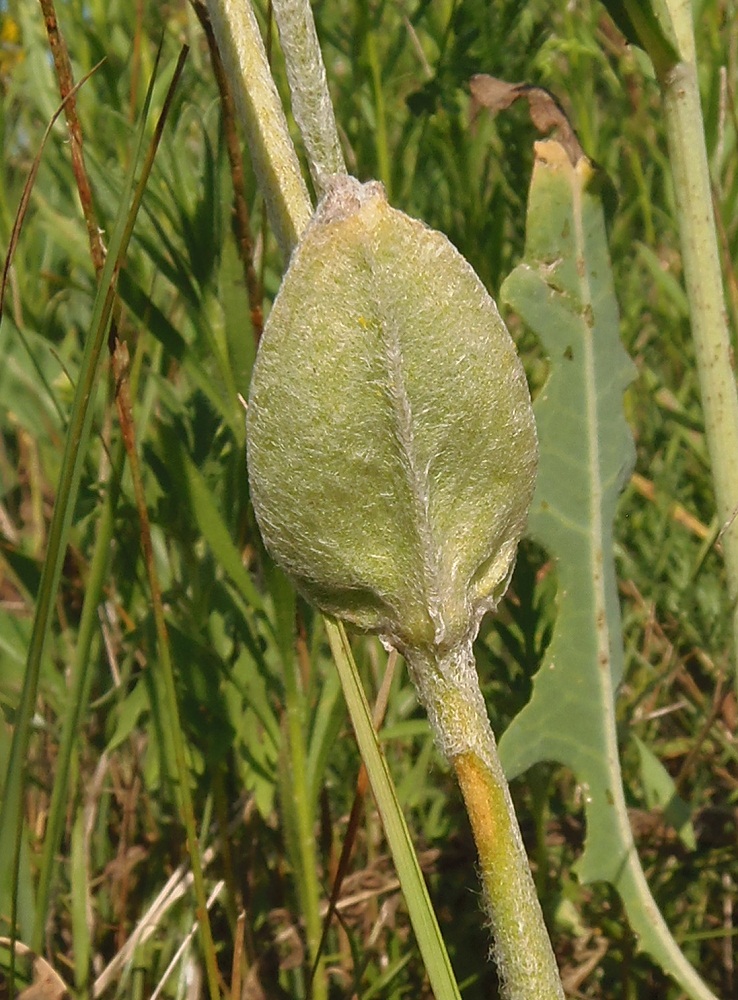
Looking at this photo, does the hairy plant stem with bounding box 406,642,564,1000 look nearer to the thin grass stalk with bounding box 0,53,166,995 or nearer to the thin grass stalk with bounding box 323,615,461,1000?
the thin grass stalk with bounding box 323,615,461,1000

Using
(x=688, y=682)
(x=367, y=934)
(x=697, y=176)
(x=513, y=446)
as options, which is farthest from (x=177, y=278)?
Result: (x=688, y=682)

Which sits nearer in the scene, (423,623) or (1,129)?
(423,623)

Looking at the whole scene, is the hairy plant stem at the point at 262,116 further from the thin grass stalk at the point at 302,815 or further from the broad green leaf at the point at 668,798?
the broad green leaf at the point at 668,798

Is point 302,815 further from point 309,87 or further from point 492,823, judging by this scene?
point 309,87

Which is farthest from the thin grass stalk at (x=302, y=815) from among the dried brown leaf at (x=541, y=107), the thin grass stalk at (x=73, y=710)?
the dried brown leaf at (x=541, y=107)

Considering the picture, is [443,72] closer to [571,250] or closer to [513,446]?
[571,250]

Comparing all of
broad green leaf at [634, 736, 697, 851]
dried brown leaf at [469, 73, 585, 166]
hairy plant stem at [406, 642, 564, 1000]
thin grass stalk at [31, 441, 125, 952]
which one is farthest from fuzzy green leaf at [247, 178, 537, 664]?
broad green leaf at [634, 736, 697, 851]
